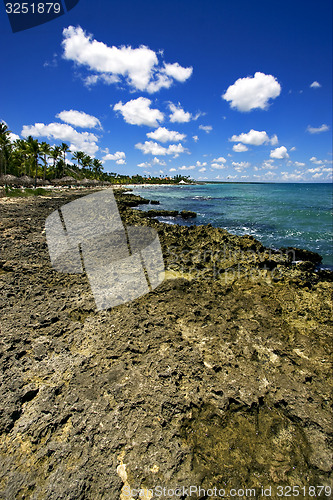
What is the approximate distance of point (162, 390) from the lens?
3.07 metres

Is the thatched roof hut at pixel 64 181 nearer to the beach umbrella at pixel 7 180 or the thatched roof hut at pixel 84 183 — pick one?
the thatched roof hut at pixel 84 183

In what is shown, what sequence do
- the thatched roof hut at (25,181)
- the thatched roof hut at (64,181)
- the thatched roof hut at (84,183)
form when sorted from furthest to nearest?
the thatched roof hut at (84,183) → the thatched roof hut at (64,181) → the thatched roof hut at (25,181)

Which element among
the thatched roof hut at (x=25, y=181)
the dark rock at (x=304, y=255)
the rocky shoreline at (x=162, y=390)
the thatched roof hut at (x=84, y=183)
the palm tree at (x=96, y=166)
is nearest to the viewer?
the rocky shoreline at (x=162, y=390)

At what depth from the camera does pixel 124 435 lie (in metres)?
2.54

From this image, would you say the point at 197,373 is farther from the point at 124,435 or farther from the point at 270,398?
the point at 124,435

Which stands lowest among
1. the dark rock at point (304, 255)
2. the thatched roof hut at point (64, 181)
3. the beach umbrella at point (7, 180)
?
the dark rock at point (304, 255)

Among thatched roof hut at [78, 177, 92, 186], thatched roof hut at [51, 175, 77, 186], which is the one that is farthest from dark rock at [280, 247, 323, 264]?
thatched roof hut at [78, 177, 92, 186]

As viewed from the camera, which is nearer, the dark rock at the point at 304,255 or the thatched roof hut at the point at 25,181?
the dark rock at the point at 304,255

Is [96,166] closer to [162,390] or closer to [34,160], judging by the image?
[34,160]

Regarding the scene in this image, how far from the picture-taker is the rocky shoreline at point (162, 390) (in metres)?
2.28

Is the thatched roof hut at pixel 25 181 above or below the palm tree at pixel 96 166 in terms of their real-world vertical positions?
below

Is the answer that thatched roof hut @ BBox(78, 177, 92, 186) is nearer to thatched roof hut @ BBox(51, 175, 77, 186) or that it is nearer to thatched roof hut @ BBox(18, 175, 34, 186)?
thatched roof hut @ BBox(51, 175, 77, 186)

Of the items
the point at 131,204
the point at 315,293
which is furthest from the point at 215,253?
the point at 131,204

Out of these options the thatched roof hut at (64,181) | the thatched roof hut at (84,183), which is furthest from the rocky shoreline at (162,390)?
the thatched roof hut at (84,183)
